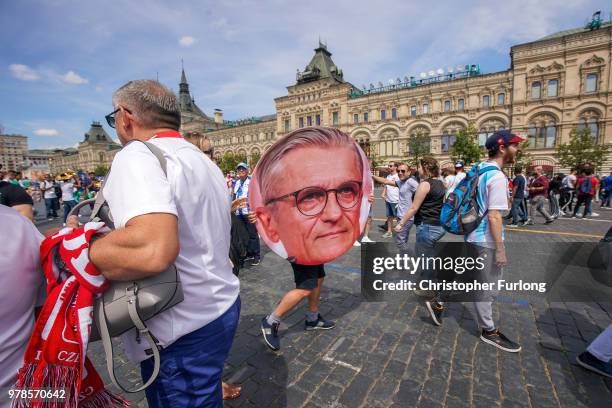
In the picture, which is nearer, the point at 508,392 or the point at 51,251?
the point at 51,251

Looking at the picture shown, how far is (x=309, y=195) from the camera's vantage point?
228cm

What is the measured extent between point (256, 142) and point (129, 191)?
55.0 metres

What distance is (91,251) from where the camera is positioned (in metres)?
1.03

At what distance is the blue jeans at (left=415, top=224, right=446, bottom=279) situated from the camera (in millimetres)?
3645

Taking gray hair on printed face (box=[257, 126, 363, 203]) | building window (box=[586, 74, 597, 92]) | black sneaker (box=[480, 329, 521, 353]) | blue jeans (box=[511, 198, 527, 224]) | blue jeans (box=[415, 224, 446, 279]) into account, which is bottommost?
black sneaker (box=[480, 329, 521, 353])

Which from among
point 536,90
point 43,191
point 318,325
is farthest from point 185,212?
point 536,90

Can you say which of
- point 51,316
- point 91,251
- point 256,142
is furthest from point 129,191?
point 256,142

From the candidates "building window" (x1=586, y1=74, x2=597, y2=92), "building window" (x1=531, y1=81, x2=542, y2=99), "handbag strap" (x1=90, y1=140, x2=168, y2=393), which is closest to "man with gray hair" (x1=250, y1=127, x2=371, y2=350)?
"handbag strap" (x1=90, y1=140, x2=168, y2=393)

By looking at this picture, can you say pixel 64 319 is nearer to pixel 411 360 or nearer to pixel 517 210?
pixel 411 360

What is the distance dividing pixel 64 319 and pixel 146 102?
0.94 meters

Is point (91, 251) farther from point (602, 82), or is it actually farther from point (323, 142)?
point (602, 82)

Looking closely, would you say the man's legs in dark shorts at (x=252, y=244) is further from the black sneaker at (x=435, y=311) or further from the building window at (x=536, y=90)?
the building window at (x=536, y=90)

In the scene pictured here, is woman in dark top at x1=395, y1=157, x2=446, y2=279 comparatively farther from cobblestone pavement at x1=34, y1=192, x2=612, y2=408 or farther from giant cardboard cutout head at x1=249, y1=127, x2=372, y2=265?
giant cardboard cutout head at x1=249, y1=127, x2=372, y2=265

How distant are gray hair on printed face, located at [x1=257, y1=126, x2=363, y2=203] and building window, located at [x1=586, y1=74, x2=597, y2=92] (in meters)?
40.1
